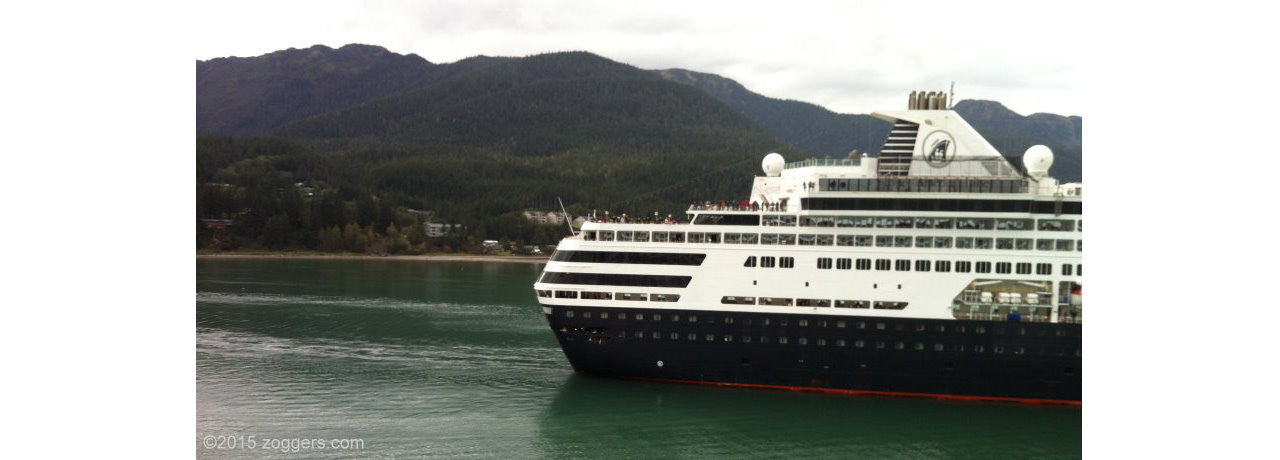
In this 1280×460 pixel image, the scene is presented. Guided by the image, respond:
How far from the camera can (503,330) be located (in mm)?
17328

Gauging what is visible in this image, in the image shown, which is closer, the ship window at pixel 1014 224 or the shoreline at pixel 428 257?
the ship window at pixel 1014 224

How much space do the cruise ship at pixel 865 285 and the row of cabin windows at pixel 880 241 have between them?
18mm

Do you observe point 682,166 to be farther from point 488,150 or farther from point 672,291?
point 672,291

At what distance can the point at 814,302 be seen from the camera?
11.3 meters

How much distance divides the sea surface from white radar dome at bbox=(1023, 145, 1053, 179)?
9.68 feet

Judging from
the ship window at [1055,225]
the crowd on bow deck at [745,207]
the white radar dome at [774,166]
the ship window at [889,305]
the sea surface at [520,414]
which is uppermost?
the white radar dome at [774,166]

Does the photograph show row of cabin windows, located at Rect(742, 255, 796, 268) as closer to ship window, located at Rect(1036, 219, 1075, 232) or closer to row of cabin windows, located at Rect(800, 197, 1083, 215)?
row of cabin windows, located at Rect(800, 197, 1083, 215)

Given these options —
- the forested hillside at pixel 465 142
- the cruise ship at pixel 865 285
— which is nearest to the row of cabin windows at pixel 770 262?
the cruise ship at pixel 865 285

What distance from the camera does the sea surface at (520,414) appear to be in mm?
10016

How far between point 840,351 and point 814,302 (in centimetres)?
70

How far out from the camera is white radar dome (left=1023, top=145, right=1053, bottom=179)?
1149 cm

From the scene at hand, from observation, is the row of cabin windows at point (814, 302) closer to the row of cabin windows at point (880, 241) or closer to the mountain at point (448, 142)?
the row of cabin windows at point (880, 241)

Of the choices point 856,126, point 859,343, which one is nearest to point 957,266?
point 859,343

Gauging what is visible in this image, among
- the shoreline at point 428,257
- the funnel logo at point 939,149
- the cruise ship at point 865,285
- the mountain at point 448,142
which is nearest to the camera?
the cruise ship at point 865,285
